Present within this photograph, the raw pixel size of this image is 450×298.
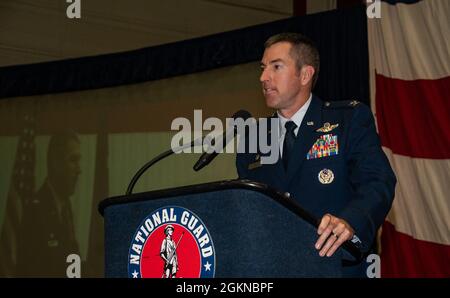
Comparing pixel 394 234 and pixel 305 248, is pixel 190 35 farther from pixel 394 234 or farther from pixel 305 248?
pixel 305 248

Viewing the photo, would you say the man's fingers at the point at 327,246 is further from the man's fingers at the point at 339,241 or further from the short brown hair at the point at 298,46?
the short brown hair at the point at 298,46

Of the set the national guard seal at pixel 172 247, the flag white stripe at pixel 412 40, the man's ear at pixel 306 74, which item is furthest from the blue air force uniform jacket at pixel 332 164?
the flag white stripe at pixel 412 40

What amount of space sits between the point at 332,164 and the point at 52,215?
13.9ft

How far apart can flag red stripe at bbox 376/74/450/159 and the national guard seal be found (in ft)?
9.40

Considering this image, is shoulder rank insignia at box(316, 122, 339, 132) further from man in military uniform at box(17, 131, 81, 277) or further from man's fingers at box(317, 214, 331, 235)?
man in military uniform at box(17, 131, 81, 277)

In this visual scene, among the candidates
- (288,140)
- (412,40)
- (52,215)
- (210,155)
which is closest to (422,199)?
(412,40)

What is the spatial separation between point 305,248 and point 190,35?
189 inches

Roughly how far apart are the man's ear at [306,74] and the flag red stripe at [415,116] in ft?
6.51

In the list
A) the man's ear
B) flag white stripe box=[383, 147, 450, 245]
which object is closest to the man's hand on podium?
the man's ear

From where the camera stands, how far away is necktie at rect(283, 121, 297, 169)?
246 cm

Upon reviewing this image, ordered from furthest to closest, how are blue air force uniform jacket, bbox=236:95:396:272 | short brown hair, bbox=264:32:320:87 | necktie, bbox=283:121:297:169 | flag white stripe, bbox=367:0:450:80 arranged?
flag white stripe, bbox=367:0:450:80 < short brown hair, bbox=264:32:320:87 < necktie, bbox=283:121:297:169 < blue air force uniform jacket, bbox=236:95:396:272

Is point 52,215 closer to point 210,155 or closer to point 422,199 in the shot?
point 422,199
